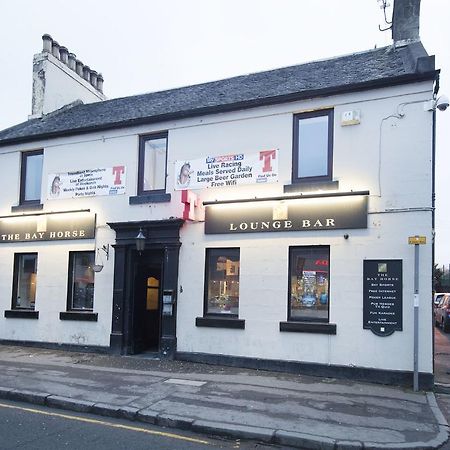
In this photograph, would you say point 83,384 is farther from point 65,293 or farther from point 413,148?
point 413,148

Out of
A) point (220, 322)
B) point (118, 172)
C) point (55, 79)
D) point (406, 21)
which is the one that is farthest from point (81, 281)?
point (406, 21)

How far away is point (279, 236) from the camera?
438 inches

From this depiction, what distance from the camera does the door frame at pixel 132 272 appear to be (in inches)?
473

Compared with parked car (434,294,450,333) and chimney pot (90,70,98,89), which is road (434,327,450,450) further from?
chimney pot (90,70,98,89)

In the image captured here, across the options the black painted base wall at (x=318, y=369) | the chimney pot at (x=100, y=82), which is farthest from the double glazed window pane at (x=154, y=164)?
the chimney pot at (x=100, y=82)

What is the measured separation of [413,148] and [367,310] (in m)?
3.49

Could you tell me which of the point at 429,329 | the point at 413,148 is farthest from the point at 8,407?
the point at 413,148

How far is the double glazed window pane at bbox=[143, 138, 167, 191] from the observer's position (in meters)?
13.1

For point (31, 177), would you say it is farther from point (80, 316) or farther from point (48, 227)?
point (80, 316)

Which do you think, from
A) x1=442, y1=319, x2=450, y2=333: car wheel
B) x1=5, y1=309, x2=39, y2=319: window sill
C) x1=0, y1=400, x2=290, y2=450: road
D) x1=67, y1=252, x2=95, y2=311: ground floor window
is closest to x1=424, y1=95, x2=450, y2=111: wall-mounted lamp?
x1=0, y1=400, x2=290, y2=450: road

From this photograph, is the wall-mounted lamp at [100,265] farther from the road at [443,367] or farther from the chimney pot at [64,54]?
the chimney pot at [64,54]

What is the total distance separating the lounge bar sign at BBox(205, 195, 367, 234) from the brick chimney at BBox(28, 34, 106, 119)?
9.15 metres

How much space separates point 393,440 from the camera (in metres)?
6.38

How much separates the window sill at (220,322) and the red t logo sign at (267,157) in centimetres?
363
